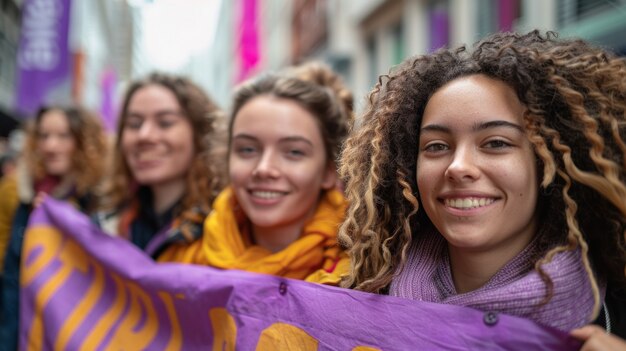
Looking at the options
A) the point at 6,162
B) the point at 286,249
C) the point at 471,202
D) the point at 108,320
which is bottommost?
the point at 108,320

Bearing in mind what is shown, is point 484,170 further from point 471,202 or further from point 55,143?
point 55,143

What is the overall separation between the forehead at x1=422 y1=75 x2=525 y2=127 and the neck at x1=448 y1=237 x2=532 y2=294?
317mm

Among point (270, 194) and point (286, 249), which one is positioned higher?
point (270, 194)

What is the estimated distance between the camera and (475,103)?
1342mm

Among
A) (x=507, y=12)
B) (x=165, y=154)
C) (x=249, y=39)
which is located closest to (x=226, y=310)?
(x=165, y=154)

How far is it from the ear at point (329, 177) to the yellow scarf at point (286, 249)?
0.03 meters

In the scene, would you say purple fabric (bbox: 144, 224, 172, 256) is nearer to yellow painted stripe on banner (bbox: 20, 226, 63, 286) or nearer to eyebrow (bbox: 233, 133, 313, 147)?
yellow painted stripe on banner (bbox: 20, 226, 63, 286)

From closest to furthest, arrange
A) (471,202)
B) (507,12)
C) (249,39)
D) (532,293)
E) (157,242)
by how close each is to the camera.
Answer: (532,293) < (471,202) < (157,242) < (507,12) < (249,39)

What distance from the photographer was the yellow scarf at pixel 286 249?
1.92 m

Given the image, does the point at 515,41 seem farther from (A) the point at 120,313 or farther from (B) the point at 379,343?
(A) the point at 120,313

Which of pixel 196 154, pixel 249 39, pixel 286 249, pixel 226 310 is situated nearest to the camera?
pixel 226 310

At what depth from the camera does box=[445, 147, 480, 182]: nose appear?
130 centimetres

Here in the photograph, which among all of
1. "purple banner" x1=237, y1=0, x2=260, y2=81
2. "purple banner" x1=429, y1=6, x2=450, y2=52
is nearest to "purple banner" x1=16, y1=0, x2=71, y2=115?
"purple banner" x1=237, y1=0, x2=260, y2=81

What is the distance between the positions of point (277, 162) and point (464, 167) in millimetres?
854
